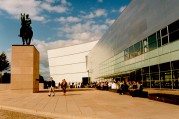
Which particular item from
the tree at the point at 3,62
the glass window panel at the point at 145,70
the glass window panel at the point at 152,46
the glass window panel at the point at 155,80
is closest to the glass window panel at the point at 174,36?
the glass window panel at the point at 152,46

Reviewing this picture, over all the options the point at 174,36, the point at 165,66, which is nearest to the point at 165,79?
the point at 165,66

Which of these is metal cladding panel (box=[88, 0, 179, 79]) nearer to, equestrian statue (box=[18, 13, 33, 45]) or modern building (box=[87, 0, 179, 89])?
modern building (box=[87, 0, 179, 89])

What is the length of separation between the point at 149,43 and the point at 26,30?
16503 millimetres

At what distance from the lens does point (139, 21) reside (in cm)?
3153

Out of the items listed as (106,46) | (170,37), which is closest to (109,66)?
(106,46)

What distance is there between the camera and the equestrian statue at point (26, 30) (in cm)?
3309

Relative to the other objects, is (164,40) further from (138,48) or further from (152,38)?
(138,48)

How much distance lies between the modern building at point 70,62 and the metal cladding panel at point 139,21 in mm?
36642

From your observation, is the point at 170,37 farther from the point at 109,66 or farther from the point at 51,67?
the point at 51,67

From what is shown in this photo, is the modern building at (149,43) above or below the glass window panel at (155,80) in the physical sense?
above

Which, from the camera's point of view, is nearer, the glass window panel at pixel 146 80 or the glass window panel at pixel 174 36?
the glass window panel at pixel 174 36

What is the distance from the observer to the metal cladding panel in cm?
2298

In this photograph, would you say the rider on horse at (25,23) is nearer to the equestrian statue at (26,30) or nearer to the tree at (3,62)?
the equestrian statue at (26,30)

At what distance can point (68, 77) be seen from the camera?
91.1m
